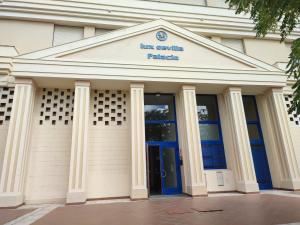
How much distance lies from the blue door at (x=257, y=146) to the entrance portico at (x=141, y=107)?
9.5 inches

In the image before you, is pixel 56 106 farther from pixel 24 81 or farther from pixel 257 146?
pixel 257 146

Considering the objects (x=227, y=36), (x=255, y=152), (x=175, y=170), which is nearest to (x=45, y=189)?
(x=175, y=170)

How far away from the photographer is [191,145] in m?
9.44

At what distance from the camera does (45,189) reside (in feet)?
29.4

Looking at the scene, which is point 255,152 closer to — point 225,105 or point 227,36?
point 225,105

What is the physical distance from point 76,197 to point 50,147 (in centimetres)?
250

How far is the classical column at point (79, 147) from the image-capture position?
8188 millimetres

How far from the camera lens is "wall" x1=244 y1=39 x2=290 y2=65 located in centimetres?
1395

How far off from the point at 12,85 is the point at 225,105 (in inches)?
375

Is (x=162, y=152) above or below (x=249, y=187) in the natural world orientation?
above

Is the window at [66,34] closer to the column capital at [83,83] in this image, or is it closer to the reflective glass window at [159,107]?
the column capital at [83,83]

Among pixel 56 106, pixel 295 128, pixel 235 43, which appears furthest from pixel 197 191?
pixel 235 43

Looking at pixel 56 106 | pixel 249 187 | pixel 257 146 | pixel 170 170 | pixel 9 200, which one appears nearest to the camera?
pixel 9 200

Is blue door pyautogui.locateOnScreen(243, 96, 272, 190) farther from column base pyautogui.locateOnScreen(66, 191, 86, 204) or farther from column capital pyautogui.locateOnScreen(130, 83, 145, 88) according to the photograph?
column base pyautogui.locateOnScreen(66, 191, 86, 204)
